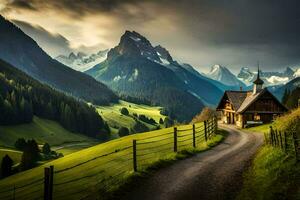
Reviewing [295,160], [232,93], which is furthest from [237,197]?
[232,93]

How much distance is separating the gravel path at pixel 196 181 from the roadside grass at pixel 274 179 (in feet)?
2.77

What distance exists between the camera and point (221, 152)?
3694 centimetres

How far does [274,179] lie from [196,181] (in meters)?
5.07

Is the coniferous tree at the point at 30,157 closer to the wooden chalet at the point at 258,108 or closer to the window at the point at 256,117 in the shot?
the wooden chalet at the point at 258,108

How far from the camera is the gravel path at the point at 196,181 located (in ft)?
67.2

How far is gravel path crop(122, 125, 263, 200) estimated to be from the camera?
67.2ft

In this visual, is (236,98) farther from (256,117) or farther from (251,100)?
(256,117)

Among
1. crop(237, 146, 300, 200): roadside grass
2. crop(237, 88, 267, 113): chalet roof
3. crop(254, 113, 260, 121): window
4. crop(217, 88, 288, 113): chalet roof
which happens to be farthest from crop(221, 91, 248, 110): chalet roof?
crop(237, 146, 300, 200): roadside grass

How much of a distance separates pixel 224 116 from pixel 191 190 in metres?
80.2

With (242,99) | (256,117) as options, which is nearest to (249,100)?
(256,117)

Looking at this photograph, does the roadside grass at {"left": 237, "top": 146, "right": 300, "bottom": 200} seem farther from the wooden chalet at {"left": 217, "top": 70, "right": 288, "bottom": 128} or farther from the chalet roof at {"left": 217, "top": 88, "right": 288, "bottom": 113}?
the chalet roof at {"left": 217, "top": 88, "right": 288, "bottom": 113}

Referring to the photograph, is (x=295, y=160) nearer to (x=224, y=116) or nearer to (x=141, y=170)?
(x=141, y=170)

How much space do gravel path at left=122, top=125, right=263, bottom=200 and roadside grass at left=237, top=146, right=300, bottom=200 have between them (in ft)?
2.77

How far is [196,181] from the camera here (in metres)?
23.5
